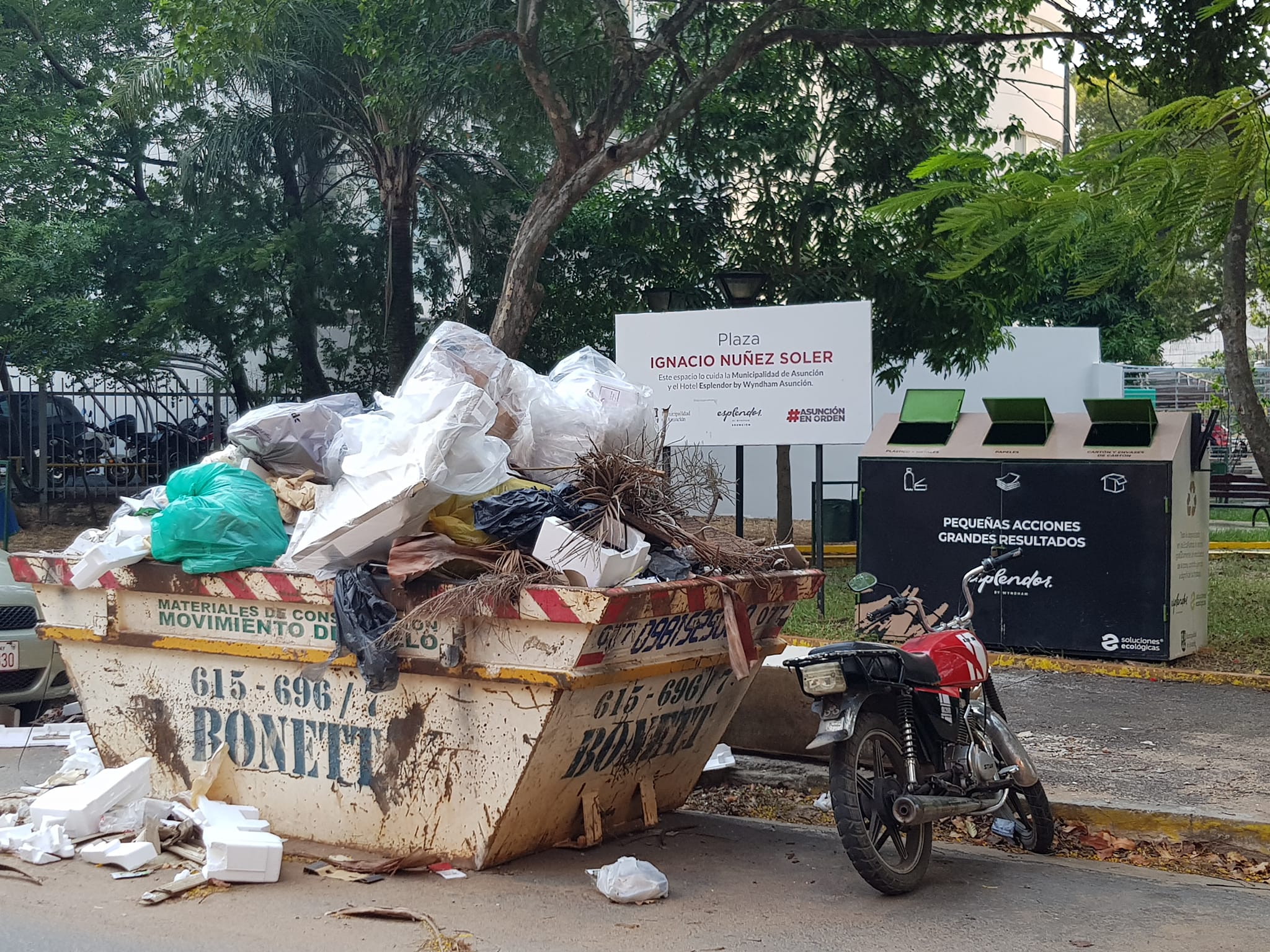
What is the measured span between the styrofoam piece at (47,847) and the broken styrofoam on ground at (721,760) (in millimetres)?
2881

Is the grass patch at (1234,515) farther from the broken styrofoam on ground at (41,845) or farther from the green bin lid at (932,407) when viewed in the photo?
the broken styrofoam on ground at (41,845)

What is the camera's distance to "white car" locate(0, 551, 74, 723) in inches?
303

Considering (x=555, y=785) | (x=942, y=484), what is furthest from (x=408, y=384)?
(x=942, y=484)

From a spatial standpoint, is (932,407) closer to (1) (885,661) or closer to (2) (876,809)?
(1) (885,661)

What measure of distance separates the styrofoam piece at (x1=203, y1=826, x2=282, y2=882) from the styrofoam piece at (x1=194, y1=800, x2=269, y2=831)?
0.22m

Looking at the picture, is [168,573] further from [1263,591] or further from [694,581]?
[1263,591]

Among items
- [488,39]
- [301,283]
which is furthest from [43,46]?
[488,39]

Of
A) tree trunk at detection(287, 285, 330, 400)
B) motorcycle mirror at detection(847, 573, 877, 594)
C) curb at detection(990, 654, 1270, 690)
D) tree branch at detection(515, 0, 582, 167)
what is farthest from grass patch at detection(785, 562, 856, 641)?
tree trunk at detection(287, 285, 330, 400)

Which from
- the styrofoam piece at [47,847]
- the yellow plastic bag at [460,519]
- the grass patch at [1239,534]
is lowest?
the styrofoam piece at [47,847]

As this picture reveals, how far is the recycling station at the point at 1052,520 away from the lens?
9.09 meters

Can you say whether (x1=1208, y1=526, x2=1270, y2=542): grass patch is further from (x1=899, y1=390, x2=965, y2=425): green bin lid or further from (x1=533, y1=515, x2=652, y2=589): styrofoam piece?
(x1=533, y1=515, x2=652, y2=589): styrofoam piece

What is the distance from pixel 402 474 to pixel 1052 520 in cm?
597

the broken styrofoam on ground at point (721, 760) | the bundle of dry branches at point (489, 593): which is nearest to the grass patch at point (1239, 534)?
the broken styrofoam on ground at point (721, 760)

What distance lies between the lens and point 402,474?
192 inches
